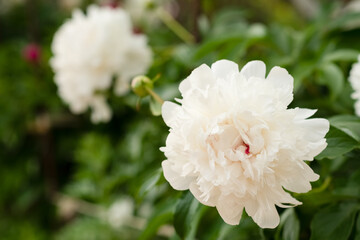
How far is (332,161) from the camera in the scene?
0.42 m

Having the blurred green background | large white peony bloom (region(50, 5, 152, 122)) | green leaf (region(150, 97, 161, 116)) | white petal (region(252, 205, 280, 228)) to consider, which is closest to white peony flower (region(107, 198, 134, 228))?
the blurred green background

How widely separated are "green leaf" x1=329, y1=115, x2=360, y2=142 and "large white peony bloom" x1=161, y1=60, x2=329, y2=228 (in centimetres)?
5

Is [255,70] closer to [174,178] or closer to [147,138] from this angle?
[174,178]

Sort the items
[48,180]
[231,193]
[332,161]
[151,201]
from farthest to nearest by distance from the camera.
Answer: [48,180] → [151,201] → [332,161] → [231,193]

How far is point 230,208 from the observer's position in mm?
302

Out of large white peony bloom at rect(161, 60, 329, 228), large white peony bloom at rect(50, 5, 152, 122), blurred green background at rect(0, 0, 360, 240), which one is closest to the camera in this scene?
large white peony bloom at rect(161, 60, 329, 228)

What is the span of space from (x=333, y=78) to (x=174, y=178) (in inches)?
11.3

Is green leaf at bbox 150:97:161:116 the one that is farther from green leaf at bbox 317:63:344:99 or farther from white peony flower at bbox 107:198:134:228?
white peony flower at bbox 107:198:134:228

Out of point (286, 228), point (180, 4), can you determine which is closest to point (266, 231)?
point (286, 228)

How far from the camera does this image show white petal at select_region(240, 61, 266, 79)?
1.02 ft

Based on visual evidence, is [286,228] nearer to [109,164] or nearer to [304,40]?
[304,40]

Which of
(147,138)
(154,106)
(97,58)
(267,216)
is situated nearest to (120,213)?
(147,138)

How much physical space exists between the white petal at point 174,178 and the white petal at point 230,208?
29 mm

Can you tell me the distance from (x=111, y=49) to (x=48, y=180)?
2.45 ft
